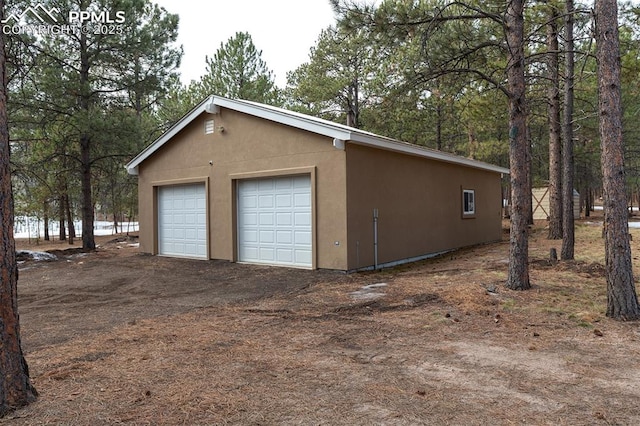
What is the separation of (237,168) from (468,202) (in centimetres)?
764

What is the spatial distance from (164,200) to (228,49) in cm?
1251

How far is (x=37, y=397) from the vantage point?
305cm

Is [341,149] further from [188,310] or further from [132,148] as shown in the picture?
[132,148]

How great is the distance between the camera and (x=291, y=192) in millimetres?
9906

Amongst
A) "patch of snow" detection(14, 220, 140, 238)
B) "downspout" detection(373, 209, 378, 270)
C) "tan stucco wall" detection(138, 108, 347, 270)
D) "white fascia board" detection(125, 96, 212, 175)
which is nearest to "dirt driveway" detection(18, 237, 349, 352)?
"tan stucco wall" detection(138, 108, 347, 270)

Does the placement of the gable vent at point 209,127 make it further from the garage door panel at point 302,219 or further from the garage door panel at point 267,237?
the garage door panel at point 302,219

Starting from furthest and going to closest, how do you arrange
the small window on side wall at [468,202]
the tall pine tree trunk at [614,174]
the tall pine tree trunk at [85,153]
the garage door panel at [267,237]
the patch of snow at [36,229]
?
the patch of snow at [36,229] < the small window on side wall at [468,202] < the tall pine tree trunk at [85,153] < the garage door panel at [267,237] < the tall pine tree trunk at [614,174]

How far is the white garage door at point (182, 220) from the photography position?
11.8m

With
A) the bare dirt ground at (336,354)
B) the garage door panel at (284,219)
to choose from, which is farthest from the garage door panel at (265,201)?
the bare dirt ground at (336,354)

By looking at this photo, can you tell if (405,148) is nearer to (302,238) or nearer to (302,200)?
(302,200)

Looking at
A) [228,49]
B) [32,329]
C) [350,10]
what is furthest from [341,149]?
[228,49]

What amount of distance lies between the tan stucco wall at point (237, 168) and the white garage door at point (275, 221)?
0.26m

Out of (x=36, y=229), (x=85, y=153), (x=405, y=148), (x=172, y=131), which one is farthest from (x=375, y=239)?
(x=36, y=229)

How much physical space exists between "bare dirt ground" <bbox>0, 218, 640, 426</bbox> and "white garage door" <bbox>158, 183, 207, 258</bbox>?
150 inches
